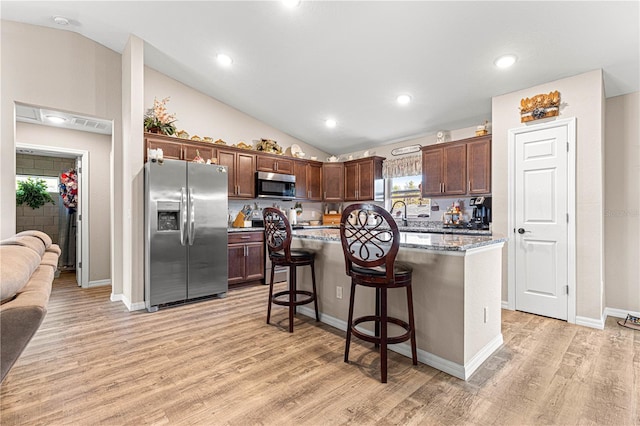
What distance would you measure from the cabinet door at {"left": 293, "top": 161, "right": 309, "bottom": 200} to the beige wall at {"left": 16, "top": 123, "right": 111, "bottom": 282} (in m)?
3.17

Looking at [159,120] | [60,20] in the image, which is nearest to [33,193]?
[159,120]

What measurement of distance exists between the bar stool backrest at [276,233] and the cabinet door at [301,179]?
8.88ft

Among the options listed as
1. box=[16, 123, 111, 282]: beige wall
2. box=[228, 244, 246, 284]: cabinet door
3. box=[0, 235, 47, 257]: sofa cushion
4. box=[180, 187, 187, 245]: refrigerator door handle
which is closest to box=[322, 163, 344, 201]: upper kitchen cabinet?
box=[228, 244, 246, 284]: cabinet door

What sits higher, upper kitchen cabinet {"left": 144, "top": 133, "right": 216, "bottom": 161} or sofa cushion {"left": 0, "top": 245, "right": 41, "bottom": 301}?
upper kitchen cabinet {"left": 144, "top": 133, "right": 216, "bottom": 161}

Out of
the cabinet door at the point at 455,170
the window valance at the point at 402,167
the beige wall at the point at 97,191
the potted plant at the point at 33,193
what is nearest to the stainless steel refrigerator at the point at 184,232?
the beige wall at the point at 97,191

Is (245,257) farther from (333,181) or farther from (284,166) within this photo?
(333,181)

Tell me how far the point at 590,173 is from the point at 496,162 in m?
0.91

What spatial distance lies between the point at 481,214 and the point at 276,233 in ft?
9.82

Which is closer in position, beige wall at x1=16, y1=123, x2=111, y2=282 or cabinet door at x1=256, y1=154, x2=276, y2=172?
beige wall at x1=16, y1=123, x2=111, y2=282

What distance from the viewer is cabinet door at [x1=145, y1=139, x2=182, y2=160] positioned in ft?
13.2

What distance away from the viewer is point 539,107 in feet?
11.0

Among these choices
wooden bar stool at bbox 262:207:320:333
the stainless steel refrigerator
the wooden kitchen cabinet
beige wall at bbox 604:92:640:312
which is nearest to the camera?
wooden bar stool at bbox 262:207:320:333

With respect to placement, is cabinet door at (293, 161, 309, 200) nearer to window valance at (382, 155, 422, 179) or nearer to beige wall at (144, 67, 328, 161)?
beige wall at (144, 67, 328, 161)

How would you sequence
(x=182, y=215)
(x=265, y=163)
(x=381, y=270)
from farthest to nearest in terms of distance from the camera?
(x=265, y=163)
(x=182, y=215)
(x=381, y=270)
